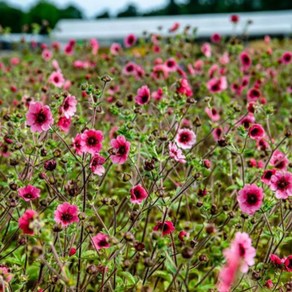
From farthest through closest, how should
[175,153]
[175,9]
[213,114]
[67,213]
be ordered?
[175,9], [213,114], [175,153], [67,213]

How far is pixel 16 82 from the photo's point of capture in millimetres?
5199

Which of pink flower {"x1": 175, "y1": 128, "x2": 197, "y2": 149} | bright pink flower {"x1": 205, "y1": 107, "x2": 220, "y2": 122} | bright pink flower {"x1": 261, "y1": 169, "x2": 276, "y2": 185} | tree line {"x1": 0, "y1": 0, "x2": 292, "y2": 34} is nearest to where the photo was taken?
bright pink flower {"x1": 261, "y1": 169, "x2": 276, "y2": 185}

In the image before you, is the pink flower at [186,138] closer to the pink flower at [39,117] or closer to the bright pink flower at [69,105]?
the bright pink flower at [69,105]

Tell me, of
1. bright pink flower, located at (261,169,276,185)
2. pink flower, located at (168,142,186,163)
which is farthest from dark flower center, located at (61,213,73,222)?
bright pink flower, located at (261,169,276,185)

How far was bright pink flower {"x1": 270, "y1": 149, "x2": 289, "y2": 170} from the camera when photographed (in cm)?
278

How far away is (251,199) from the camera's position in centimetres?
227

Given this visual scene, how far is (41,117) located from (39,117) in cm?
1

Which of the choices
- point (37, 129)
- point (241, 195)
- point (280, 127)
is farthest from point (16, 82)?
point (241, 195)

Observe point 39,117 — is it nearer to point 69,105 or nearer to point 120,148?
point 69,105

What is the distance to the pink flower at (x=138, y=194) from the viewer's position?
2316 millimetres

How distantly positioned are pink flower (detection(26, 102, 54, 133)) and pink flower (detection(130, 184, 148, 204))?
1.50 ft

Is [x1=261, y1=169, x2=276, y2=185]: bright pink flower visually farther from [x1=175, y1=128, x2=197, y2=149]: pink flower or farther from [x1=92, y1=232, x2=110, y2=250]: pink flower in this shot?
[x1=92, y1=232, x2=110, y2=250]: pink flower

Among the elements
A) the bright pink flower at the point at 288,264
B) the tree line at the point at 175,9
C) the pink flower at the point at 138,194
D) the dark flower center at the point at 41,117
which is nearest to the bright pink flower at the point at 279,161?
the bright pink flower at the point at 288,264

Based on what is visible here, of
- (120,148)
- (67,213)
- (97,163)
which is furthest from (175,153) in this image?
→ (67,213)
